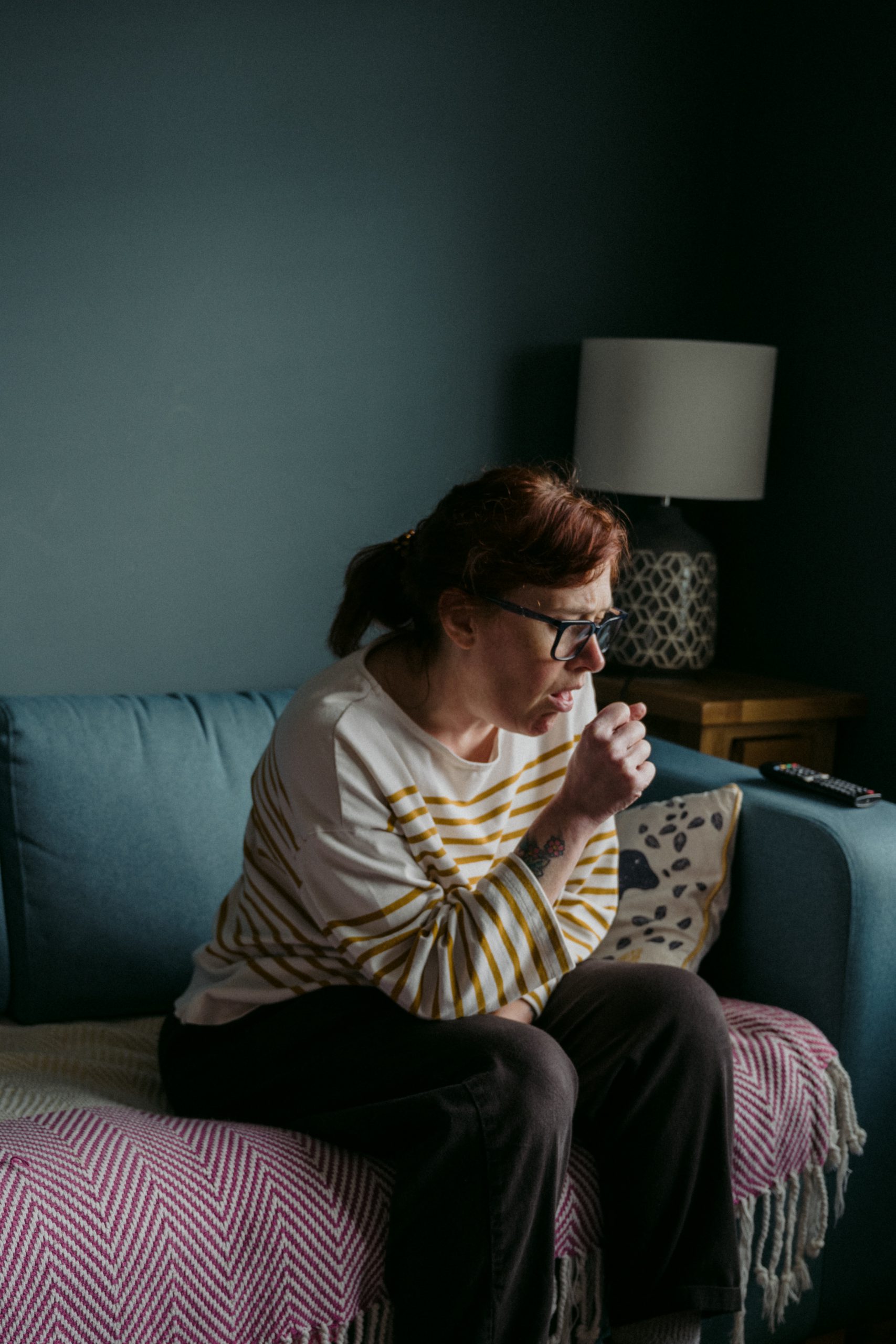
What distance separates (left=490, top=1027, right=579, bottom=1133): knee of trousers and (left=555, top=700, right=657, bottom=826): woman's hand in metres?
0.23

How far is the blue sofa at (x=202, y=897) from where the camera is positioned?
1579mm

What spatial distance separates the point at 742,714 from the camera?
2188mm

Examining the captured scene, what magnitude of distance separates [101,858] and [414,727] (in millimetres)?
568

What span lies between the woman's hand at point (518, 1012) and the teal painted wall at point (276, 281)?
0.98 meters

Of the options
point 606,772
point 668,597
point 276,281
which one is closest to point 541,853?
point 606,772

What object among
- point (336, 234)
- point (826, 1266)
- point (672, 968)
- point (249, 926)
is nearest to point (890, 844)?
point (672, 968)

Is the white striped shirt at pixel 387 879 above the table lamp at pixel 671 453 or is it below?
below

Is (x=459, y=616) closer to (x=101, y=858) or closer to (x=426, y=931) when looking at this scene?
(x=426, y=931)

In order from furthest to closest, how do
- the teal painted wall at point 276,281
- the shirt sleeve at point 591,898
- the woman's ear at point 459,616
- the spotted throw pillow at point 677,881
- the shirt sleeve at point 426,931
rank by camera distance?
the teal painted wall at point 276,281 → the spotted throw pillow at point 677,881 → the shirt sleeve at point 591,898 → the woman's ear at point 459,616 → the shirt sleeve at point 426,931

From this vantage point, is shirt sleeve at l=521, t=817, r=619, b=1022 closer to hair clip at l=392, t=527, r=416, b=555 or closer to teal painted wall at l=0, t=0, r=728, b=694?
hair clip at l=392, t=527, r=416, b=555

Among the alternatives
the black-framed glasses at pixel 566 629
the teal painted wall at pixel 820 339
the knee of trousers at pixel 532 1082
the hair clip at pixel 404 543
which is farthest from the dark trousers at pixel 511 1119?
the teal painted wall at pixel 820 339

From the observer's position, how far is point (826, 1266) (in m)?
1.59

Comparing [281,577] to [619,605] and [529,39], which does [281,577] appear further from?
[529,39]

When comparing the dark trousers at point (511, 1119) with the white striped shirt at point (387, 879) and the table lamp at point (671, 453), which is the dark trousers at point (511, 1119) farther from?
the table lamp at point (671, 453)
